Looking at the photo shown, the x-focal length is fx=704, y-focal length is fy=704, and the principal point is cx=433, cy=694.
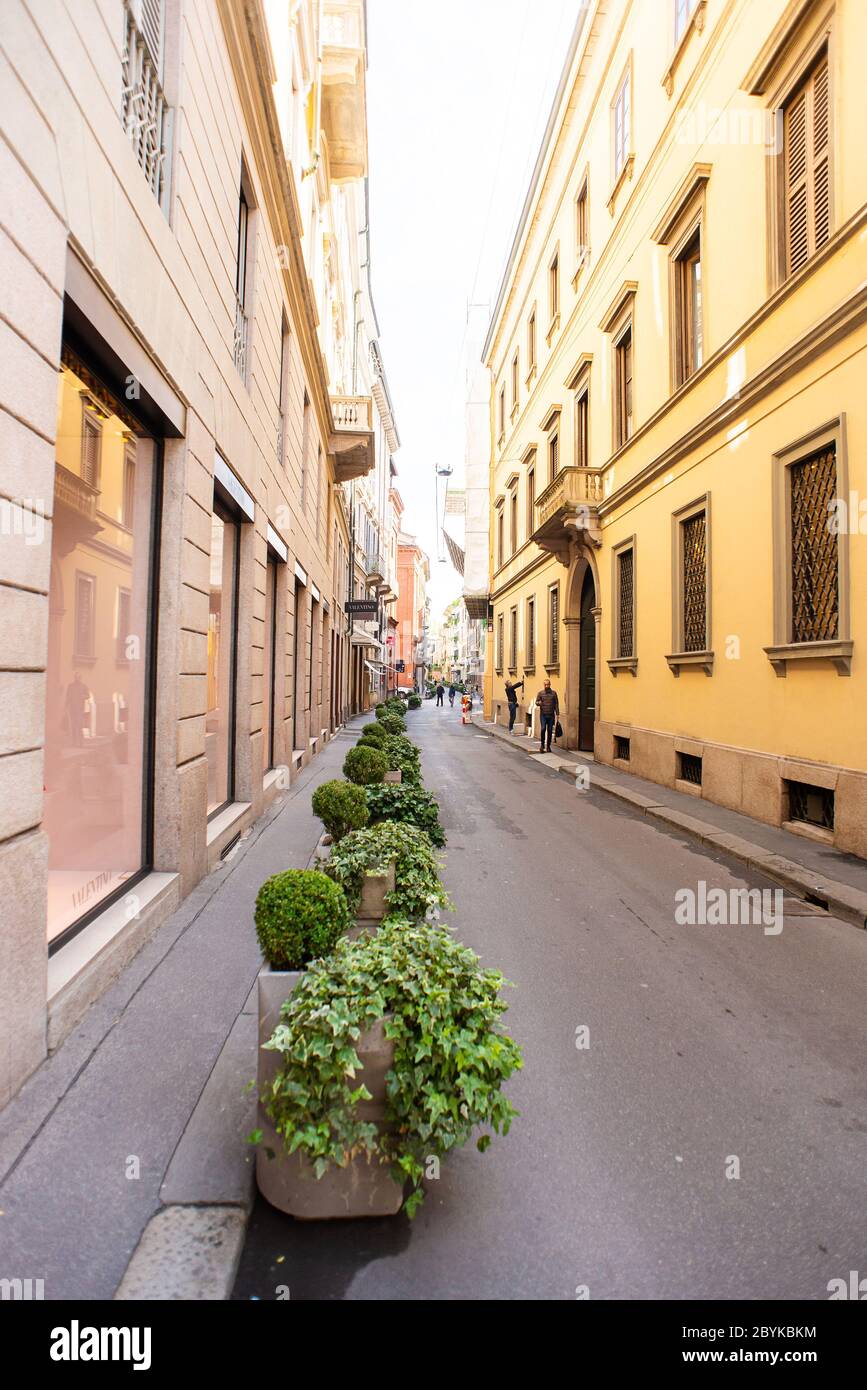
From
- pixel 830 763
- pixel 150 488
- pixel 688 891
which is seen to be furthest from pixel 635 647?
pixel 150 488

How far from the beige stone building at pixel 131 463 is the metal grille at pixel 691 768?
22.0 feet

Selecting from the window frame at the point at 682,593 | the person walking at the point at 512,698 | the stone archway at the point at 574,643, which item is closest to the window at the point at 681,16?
the window frame at the point at 682,593

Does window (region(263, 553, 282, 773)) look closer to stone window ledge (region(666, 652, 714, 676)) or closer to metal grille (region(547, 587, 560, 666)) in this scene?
stone window ledge (region(666, 652, 714, 676))

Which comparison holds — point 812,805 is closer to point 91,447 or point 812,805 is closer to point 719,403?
point 719,403

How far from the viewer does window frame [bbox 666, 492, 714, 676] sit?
1084 centimetres

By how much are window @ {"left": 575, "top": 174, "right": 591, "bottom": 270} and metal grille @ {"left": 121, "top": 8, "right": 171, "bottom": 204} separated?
15.1 meters

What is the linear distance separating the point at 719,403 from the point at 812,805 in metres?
6.10

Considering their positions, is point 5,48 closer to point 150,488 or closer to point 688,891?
point 150,488

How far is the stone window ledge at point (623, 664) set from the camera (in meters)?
14.1

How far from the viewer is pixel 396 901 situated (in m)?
4.21

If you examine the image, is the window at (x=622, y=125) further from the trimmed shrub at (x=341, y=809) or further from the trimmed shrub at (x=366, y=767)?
the trimmed shrub at (x=341, y=809)

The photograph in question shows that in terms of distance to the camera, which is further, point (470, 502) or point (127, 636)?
point (470, 502)

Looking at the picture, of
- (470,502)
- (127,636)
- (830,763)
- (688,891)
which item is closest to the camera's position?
(127,636)

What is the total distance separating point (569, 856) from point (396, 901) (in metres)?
4.12
